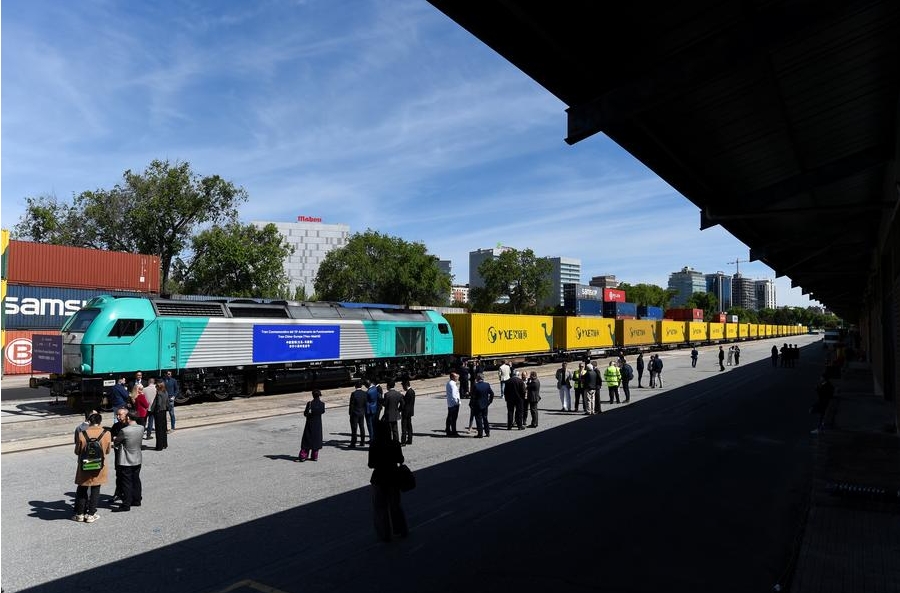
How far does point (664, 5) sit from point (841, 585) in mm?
6686

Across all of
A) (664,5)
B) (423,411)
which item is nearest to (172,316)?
(423,411)

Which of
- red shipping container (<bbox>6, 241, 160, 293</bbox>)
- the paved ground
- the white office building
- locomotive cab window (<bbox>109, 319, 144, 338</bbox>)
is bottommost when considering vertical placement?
the paved ground

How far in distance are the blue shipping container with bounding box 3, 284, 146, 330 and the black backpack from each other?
23.1 meters

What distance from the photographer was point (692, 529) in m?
8.09

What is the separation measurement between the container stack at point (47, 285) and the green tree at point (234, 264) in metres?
13.5

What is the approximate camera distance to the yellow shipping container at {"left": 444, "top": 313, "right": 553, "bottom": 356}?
112 feet

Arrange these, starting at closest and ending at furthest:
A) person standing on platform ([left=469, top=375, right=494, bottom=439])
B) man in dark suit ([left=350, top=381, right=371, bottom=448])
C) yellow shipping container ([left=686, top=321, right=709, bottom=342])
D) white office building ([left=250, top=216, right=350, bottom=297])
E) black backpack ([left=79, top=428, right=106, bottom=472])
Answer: black backpack ([left=79, top=428, right=106, bottom=472]), man in dark suit ([left=350, top=381, right=371, bottom=448]), person standing on platform ([left=469, top=375, right=494, bottom=439]), yellow shipping container ([left=686, top=321, right=709, bottom=342]), white office building ([left=250, top=216, right=350, bottom=297])

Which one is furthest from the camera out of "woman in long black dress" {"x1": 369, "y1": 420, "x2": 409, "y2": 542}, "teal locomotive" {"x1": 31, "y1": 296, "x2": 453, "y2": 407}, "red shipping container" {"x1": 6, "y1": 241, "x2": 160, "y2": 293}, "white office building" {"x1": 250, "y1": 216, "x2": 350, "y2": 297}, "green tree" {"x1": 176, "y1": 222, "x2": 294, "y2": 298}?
"white office building" {"x1": 250, "y1": 216, "x2": 350, "y2": 297}

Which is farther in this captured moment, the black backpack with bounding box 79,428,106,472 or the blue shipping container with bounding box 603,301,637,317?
the blue shipping container with bounding box 603,301,637,317

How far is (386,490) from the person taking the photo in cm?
767

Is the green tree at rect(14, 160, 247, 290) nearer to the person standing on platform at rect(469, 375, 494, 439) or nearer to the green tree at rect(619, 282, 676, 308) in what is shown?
the person standing on platform at rect(469, 375, 494, 439)

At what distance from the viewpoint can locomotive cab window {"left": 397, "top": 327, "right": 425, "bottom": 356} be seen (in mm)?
29375

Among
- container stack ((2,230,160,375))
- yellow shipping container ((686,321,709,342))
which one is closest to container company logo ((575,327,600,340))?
yellow shipping container ((686,321,709,342))

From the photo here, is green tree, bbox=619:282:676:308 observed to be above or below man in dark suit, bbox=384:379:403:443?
above
